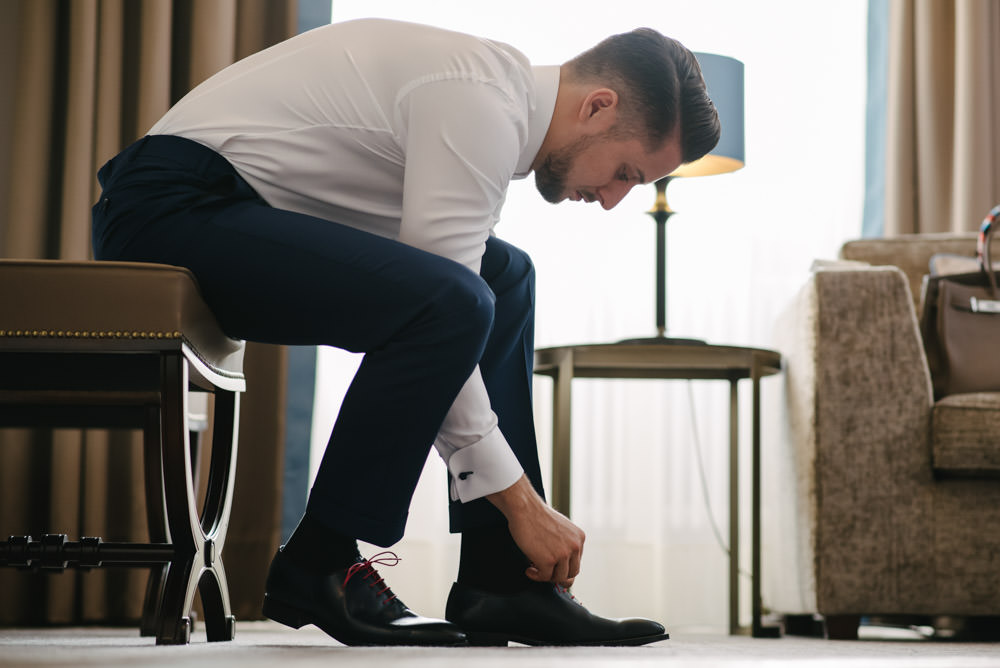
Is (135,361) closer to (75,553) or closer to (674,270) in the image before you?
(75,553)

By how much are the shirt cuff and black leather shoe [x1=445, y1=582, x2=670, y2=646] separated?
0.13 m

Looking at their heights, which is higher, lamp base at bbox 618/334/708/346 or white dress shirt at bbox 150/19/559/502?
white dress shirt at bbox 150/19/559/502

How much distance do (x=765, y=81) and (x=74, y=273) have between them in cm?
203

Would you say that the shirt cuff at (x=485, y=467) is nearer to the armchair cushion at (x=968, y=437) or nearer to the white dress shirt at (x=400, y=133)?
the white dress shirt at (x=400, y=133)

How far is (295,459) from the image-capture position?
2.45m

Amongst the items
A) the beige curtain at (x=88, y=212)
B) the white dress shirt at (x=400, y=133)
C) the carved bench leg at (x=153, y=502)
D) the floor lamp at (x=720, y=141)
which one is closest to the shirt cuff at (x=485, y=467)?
the white dress shirt at (x=400, y=133)

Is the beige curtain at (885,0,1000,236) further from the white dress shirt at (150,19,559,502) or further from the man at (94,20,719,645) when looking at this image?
the white dress shirt at (150,19,559,502)

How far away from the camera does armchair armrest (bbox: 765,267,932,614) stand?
5.84 ft

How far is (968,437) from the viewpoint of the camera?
1.75 metres

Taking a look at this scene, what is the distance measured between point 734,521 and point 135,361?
4.48 ft

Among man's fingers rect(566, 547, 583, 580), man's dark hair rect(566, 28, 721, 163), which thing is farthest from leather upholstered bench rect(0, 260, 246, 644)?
man's dark hair rect(566, 28, 721, 163)

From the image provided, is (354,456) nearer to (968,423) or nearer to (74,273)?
(74,273)

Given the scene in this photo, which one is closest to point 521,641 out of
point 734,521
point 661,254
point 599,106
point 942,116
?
point 599,106

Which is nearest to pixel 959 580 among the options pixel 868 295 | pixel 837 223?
pixel 868 295
